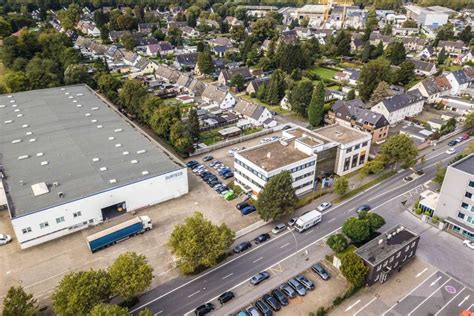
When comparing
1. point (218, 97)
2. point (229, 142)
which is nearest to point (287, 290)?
point (229, 142)

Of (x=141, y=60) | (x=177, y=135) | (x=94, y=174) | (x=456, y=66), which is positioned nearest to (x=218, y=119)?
(x=177, y=135)

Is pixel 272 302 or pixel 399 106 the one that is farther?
pixel 399 106

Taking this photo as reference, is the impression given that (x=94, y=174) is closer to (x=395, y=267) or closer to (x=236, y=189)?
(x=236, y=189)

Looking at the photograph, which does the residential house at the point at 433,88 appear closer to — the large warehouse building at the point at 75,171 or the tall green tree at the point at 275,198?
the tall green tree at the point at 275,198

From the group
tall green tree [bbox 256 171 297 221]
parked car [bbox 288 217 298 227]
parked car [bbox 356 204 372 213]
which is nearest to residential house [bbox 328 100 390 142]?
parked car [bbox 356 204 372 213]

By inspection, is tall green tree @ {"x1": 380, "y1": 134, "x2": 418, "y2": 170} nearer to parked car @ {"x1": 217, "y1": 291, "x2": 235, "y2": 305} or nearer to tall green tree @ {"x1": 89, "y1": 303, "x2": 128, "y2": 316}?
parked car @ {"x1": 217, "y1": 291, "x2": 235, "y2": 305}

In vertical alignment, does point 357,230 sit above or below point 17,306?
below

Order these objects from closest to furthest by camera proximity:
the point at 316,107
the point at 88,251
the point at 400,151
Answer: the point at 88,251 → the point at 400,151 → the point at 316,107

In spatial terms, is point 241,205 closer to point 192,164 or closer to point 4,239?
point 192,164
